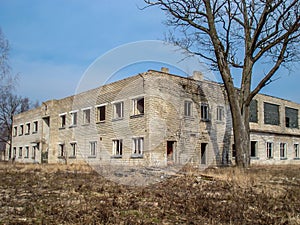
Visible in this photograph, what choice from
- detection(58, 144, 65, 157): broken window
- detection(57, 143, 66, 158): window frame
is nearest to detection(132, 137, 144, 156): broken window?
detection(57, 143, 66, 158): window frame

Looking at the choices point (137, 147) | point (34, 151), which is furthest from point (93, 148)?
point (34, 151)

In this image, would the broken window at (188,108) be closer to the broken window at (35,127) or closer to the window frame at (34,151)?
the window frame at (34,151)

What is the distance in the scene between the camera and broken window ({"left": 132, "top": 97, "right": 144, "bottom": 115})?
24163 millimetres

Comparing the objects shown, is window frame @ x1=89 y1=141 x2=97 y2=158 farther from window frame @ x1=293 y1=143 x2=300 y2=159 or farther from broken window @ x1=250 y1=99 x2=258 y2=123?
window frame @ x1=293 y1=143 x2=300 y2=159

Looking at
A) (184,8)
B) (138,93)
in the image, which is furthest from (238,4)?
(138,93)

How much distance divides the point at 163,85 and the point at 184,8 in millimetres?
6025

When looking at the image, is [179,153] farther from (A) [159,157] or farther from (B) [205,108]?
(B) [205,108]

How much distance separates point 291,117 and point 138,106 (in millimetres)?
24589

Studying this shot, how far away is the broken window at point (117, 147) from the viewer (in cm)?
2578

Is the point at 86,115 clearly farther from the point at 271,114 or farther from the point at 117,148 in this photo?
the point at 271,114

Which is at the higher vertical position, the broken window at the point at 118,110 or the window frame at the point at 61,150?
the broken window at the point at 118,110

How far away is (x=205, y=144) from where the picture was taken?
27.5m

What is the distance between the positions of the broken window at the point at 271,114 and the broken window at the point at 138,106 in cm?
1787

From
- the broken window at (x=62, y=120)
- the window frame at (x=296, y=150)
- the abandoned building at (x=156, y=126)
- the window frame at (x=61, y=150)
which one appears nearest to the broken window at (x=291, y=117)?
the abandoned building at (x=156, y=126)
